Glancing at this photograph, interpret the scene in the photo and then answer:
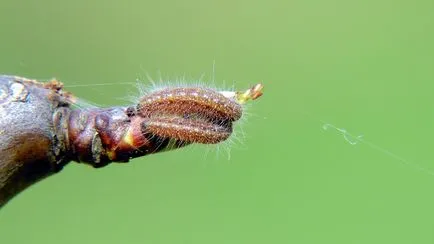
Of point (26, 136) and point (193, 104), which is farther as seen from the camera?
point (193, 104)


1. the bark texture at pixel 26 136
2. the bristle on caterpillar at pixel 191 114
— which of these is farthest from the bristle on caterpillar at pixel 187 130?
the bark texture at pixel 26 136

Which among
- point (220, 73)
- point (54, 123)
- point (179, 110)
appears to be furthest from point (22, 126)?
point (220, 73)

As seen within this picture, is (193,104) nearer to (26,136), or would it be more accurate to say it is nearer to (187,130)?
(187,130)

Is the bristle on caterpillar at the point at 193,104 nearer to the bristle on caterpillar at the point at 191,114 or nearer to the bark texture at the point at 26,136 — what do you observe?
the bristle on caterpillar at the point at 191,114

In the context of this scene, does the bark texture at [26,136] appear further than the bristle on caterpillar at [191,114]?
No

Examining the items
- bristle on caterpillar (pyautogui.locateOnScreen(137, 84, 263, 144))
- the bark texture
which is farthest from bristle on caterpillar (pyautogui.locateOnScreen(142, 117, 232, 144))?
the bark texture

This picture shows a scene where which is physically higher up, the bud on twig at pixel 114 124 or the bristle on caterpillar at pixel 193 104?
the bristle on caterpillar at pixel 193 104

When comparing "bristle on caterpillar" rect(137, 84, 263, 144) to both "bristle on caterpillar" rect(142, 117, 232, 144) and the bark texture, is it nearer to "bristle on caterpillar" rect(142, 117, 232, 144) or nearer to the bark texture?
"bristle on caterpillar" rect(142, 117, 232, 144)

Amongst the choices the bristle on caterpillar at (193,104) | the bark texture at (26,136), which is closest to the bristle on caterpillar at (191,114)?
the bristle on caterpillar at (193,104)

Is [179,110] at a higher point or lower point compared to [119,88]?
higher

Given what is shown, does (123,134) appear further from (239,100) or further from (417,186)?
(417,186)

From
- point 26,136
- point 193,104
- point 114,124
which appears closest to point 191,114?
point 193,104
